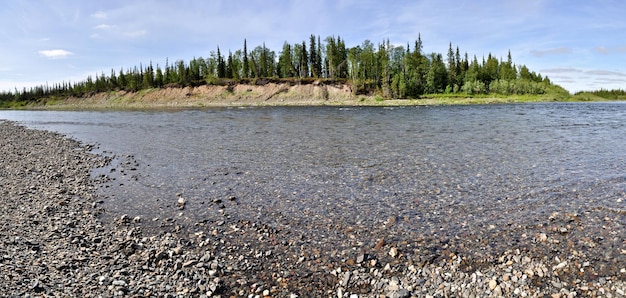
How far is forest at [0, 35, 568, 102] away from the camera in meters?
137

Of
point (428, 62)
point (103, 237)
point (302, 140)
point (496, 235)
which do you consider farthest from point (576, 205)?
point (428, 62)

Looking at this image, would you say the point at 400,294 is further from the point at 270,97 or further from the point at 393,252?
the point at 270,97

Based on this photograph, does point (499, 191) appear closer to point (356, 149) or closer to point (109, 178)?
point (356, 149)

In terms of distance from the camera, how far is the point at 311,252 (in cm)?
843

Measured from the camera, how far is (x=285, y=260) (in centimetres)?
803

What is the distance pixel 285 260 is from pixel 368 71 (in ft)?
464

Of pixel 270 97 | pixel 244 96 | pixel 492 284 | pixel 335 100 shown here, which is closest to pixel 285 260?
pixel 492 284

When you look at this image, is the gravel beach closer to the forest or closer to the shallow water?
the shallow water

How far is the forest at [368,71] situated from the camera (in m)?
137

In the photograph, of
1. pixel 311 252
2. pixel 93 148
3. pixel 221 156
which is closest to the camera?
pixel 311 252

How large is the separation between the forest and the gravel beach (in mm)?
116637

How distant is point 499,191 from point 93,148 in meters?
27.1

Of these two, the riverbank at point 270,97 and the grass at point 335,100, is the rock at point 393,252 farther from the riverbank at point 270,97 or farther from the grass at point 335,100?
the riverbank at point 270,97

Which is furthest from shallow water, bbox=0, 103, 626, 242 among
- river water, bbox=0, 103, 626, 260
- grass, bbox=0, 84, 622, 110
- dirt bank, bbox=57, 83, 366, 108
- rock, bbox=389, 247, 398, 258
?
dirt bank, bbox=57, 83, 366, 108
